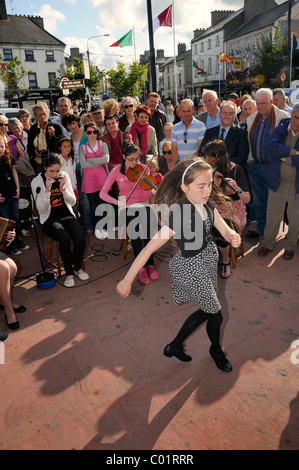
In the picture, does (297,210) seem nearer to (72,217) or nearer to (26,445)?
(72,217)

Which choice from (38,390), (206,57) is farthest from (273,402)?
(206,57)

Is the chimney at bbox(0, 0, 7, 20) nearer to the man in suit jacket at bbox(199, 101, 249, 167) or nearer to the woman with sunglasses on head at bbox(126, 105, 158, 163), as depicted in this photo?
the woman with sunglasses on head at bbox(126, 105, 158, 163)

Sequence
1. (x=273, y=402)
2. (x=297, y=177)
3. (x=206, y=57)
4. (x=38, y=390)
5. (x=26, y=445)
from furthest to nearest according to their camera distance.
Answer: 1. (x=206, y=57)
2. (x=297, y=177)
3. (x=38, y=390)
4. (x=273, y=402)
5. (x=26, y=445)

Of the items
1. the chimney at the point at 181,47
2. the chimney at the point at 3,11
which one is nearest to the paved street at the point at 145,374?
the chimney at the point at 3,11

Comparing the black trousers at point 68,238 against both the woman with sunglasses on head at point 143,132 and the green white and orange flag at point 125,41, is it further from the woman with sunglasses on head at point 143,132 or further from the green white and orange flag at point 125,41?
Result: the green white and orange flag at point 125,41

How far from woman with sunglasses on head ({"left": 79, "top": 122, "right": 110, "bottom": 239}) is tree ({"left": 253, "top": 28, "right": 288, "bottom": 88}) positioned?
3047 cm

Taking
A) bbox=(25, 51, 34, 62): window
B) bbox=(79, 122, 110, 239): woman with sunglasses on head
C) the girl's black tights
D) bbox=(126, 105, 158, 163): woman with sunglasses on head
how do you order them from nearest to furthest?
the girl's black tights → bbox=(79, 122, 110, 239): woman with sunglasses on head → bbox=(126, 105, 158, 163): woman with sunglasses on head → bbox=(25, 51, 34, 62): window

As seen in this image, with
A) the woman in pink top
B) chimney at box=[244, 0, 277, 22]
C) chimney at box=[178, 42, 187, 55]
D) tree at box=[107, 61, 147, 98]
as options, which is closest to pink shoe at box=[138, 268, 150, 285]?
the woman in pink top

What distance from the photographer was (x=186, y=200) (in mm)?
2609

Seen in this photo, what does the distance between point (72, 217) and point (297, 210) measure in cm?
326

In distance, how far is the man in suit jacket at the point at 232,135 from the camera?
16.4 ft

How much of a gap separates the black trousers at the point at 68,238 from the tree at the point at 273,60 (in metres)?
32.2

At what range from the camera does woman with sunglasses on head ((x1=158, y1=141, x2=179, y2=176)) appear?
5.41 m

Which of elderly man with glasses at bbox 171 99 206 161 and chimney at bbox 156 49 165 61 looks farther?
chimney at bbox 156 49 165 61
